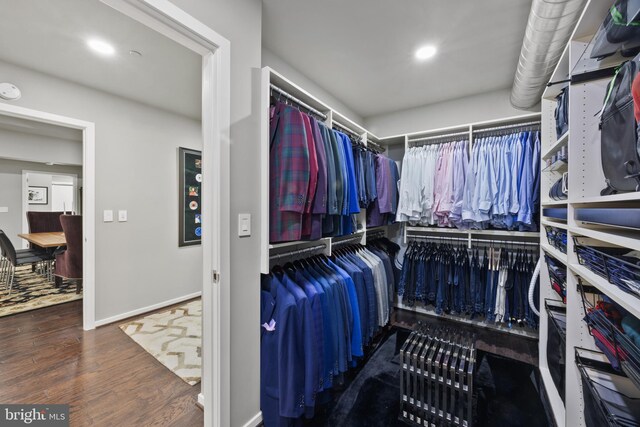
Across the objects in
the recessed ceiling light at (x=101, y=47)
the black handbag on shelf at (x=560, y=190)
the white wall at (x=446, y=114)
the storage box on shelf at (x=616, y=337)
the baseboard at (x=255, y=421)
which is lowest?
the baseboard at (x=255, y=421)

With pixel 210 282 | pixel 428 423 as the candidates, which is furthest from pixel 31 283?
pixel 428 423

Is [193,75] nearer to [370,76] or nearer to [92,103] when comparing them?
[92,103]

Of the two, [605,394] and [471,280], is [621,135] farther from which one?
[471,280]

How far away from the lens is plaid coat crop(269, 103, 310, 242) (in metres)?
1.45

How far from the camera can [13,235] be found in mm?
5402

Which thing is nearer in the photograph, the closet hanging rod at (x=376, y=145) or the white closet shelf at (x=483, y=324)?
the white closet shelf at (x=483, y=324)

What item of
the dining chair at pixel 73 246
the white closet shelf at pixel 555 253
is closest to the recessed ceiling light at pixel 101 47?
the dining chair at pixel 73 246

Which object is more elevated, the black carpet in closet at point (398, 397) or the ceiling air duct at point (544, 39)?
the ceiling air duct at point (544, 39)

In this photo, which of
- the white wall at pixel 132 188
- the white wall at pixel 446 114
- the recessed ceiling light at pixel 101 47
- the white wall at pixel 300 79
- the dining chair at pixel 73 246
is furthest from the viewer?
the dining chair at pixel 73 246

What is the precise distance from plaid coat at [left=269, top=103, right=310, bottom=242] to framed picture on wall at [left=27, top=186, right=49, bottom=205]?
7371 mm

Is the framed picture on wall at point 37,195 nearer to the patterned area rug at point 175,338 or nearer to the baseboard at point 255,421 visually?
the patterned area rug at point 175,338

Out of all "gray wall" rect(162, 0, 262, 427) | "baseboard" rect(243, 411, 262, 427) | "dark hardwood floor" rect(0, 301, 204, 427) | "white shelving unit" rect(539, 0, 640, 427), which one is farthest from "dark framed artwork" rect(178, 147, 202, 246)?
"white shelving unit" rect(539, 0, 640, 427)

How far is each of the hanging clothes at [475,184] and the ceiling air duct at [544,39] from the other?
20.7 inches

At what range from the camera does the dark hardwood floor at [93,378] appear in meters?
1.61
